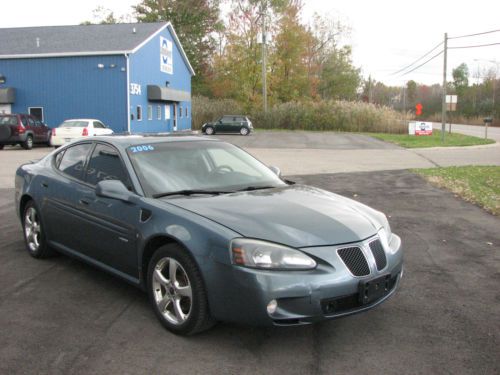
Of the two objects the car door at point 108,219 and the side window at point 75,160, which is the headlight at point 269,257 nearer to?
the car door at point 108,219

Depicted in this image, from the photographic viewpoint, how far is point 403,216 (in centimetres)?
847

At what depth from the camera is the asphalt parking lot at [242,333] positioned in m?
3.39

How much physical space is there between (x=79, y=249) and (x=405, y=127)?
40770 mm

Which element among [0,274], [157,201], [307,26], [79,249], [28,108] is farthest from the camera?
[307,26]

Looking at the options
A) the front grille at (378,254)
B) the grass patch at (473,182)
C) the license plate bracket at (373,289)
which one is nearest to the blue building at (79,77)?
the grass patch at (473,182)

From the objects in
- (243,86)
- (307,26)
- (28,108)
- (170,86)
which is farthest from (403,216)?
(307,26)

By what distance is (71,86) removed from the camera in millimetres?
32594

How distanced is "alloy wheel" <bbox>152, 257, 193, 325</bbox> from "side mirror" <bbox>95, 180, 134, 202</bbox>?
26.0 inches

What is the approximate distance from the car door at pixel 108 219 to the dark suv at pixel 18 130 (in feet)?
68.2

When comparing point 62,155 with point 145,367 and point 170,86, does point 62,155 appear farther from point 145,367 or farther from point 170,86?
point 170,86

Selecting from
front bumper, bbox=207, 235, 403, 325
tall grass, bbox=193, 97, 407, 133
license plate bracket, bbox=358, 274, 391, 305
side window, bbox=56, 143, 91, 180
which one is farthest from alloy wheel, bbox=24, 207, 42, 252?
tall grass, bbox=193, 97, 407, 133

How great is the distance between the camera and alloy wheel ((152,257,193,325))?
3.80 metres

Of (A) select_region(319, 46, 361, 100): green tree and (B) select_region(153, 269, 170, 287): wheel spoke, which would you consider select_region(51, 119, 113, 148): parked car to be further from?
(A) select_region(319, 46, 361, 100): green tree

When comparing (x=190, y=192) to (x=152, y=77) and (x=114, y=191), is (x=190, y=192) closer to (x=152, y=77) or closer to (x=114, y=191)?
(x=114, y=191)
